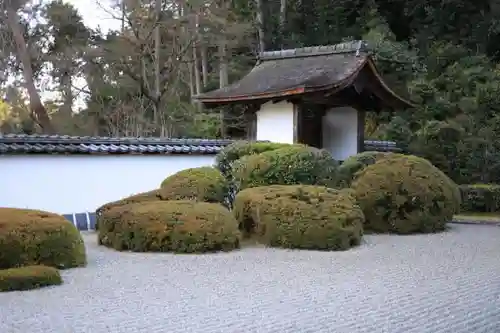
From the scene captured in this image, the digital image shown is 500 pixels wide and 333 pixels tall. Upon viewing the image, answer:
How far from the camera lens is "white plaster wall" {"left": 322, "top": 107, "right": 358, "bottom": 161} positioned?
1401 centimetres

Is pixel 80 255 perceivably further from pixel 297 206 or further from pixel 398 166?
pixel 398 166

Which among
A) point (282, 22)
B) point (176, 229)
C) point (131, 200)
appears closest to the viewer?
point (176, 229)

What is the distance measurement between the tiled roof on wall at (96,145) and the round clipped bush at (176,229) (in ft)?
8.39

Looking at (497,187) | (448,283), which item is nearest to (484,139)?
(497,187)

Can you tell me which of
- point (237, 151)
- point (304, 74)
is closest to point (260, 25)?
point (304, 74)

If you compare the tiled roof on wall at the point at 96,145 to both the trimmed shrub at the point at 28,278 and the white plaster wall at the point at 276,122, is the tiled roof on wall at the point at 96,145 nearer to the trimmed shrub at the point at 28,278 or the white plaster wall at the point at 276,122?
the white plaster wall at the point at 276,122

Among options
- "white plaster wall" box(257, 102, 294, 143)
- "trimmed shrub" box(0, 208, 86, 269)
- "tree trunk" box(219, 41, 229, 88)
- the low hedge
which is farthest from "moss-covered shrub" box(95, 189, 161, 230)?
"tree trunk" box(219, 41, 229, 88)

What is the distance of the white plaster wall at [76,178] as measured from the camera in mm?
9570

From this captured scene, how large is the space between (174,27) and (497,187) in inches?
435

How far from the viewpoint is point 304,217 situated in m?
8.05

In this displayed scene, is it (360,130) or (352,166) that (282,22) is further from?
(352,166)

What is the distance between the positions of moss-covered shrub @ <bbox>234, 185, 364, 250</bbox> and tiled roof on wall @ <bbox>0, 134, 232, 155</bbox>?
318 centimetres

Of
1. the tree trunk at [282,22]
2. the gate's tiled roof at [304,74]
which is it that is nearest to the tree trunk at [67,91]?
the tree trunk at [282,22]

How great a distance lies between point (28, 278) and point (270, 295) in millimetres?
2371
